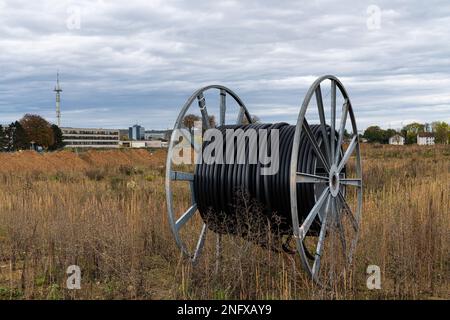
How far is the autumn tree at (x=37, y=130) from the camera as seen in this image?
72.7 metres

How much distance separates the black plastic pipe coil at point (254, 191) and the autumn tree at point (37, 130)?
7064 centimetres

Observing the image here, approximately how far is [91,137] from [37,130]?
4207 cm

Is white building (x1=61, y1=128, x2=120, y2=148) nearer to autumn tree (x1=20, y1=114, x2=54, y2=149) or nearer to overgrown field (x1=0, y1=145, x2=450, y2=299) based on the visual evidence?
autumn tree (x1=20, y1=114, x2=54, y2=149)

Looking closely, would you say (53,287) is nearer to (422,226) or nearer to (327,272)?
(327,272)

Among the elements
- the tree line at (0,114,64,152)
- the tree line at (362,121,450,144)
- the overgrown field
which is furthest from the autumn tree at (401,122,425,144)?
the overgrown field

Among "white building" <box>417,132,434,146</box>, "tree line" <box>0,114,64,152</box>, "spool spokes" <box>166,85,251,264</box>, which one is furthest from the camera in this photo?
"white building" <box>417,132,434,146</box>

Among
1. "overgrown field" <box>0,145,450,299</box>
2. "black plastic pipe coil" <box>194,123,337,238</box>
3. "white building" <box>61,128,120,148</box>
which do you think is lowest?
"overgrown field" <box>0,145,450,299</box>

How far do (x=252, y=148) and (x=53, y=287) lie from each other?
295cm

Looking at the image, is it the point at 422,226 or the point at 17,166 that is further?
the point at 17,166

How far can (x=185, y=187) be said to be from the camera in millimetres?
15867

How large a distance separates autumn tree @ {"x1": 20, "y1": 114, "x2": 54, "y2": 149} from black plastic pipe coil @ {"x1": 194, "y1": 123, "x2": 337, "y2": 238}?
70637 millimetres

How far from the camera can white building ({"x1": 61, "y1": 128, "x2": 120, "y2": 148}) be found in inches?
4336

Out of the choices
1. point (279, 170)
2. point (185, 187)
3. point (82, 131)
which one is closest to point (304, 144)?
point (279, 170)

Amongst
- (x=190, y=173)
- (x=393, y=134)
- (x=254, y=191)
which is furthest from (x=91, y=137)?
(x=254, y=191)
